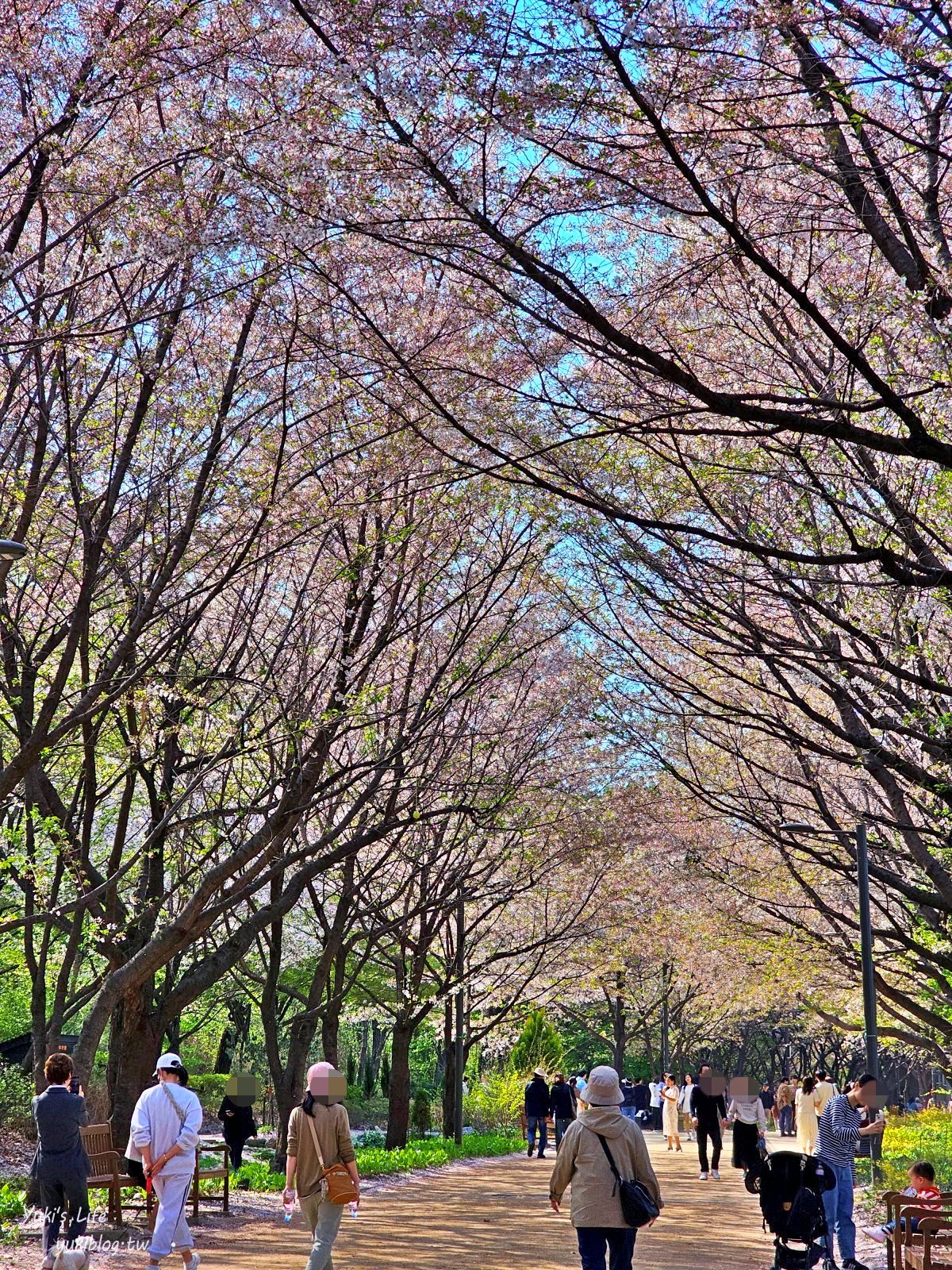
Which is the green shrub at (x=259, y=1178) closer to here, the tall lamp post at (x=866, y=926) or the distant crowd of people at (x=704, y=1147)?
the distant crowd of people at (x=704, y=1147)

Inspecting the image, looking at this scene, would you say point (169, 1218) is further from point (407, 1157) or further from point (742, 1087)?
point (407, 1157)

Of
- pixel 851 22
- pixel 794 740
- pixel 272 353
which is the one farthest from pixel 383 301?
pixel 794 740

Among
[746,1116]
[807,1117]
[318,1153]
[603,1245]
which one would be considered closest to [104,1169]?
[318,1153]

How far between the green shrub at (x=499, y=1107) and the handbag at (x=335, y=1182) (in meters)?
28.2

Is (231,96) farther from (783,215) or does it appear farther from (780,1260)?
(780,1260)

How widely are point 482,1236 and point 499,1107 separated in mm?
23225

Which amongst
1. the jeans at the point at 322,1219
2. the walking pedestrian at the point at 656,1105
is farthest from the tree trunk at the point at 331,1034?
the walking pedestrian at the point at 656,1105

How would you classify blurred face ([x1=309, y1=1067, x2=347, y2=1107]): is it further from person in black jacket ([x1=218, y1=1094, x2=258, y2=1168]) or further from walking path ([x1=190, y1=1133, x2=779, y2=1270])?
person in black jacket ([x1=218, y1=1094, x2=258, y2=1168])

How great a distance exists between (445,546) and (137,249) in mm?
6671

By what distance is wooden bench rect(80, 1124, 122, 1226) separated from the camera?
12.8 m

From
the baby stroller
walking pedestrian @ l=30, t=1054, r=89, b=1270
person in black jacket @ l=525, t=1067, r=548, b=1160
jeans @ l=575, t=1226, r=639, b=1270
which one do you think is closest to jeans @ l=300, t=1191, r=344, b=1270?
jeans @ l=575, t=1226, r=639, b=1270

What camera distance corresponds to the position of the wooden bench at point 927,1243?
9188mm

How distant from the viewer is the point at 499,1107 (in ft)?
119

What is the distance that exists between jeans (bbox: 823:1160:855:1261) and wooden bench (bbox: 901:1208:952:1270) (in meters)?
1.28
